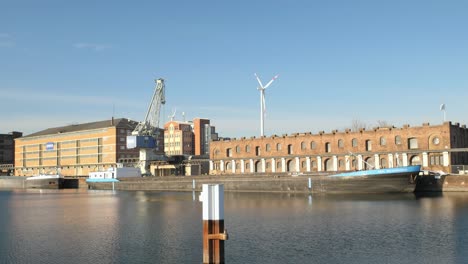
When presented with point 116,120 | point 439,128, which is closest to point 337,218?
point 439,128

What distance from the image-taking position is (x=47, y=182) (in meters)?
140

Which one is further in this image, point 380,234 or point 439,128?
point 439,128

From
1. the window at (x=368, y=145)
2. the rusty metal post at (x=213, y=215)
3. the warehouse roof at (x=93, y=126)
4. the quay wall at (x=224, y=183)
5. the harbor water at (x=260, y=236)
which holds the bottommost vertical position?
the harbor water at (x=260, y=236)

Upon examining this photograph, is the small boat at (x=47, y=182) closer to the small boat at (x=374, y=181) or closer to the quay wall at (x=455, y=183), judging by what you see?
the small boat at (x=374, y=181)

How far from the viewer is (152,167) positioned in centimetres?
14000

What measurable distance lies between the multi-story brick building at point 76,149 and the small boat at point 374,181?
78.8 meters

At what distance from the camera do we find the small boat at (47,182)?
453 ft

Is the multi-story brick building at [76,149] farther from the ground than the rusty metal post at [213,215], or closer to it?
farther from the ground

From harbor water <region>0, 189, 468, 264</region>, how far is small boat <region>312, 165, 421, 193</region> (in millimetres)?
21702

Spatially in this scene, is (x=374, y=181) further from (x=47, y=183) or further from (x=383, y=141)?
(x=47, y=183)

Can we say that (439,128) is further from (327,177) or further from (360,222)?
(360,222)

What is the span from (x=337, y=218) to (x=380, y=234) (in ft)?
31.2

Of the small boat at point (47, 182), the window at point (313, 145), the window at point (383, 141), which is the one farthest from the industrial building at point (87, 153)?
the window at point (383, 141)

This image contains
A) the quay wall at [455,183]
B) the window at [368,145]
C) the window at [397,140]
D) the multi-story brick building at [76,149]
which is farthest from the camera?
the multi-story brick building at [76,149]
